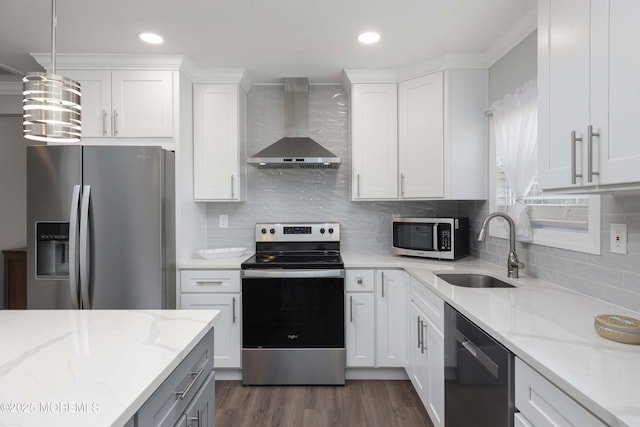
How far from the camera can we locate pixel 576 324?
1.32 meters

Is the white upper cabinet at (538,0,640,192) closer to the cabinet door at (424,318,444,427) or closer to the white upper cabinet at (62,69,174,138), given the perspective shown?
the cabinet door at (424,318,444,427)

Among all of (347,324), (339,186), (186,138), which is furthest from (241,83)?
(347,324)

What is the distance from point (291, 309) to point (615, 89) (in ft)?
7.18

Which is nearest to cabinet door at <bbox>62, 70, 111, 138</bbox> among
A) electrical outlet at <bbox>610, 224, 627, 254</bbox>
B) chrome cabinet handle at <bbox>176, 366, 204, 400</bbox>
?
chrome cabinet handle at <bbox>176, 366, 204, 400</bbox>

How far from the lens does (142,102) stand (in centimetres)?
270

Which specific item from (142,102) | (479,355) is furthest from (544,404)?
(142,102)

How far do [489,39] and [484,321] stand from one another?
198 centimetres

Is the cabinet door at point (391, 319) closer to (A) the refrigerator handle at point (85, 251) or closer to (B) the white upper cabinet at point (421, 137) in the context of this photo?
(B) the white upper cabinet at point (421, 137)

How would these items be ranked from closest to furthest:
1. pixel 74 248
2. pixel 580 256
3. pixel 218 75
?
1. pixel 580 256
2. pixel 74 248
3. pixel 218 75

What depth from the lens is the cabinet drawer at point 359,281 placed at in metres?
2.71

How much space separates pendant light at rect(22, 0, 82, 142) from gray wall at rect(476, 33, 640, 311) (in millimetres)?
2158

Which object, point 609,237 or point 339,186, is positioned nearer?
point 609,237

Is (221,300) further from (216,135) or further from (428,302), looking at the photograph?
(428,302)

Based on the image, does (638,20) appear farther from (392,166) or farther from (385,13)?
(392,166)
